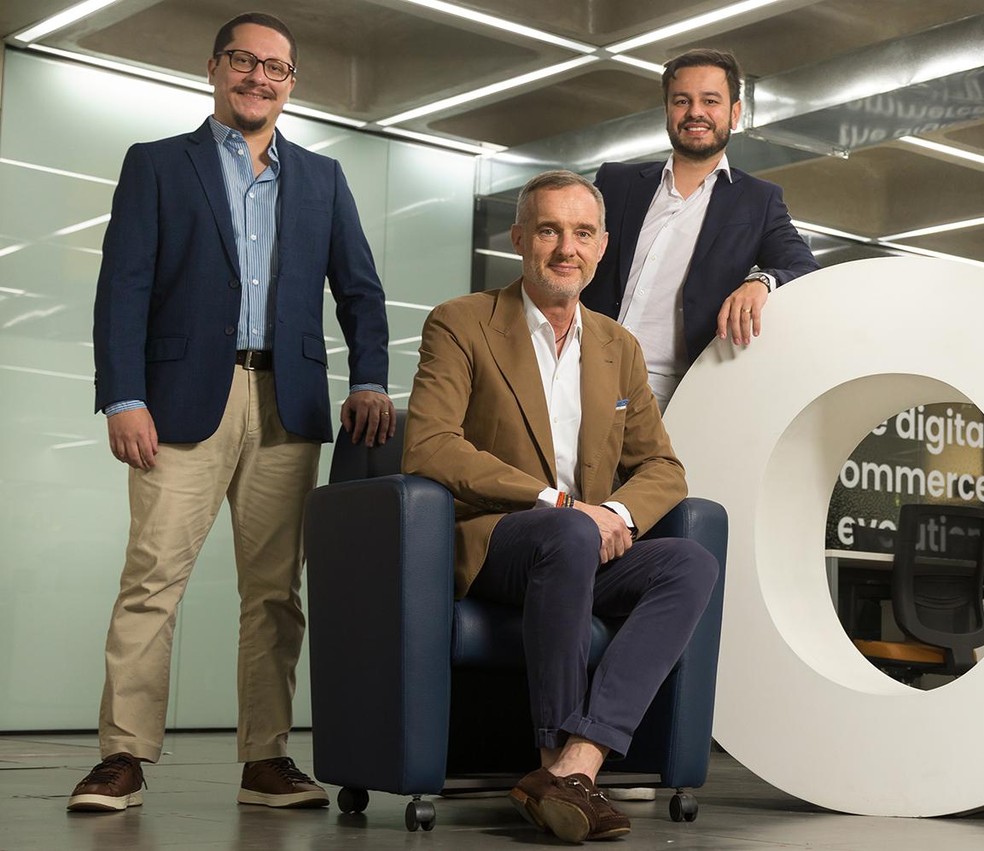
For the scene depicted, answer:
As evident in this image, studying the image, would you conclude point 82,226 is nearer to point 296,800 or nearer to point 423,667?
point 296,800

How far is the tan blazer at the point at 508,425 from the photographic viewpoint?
2670mm

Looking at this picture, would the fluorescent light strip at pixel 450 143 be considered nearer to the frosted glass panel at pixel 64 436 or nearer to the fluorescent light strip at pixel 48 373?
the frosted glass panel at pixel 64 436

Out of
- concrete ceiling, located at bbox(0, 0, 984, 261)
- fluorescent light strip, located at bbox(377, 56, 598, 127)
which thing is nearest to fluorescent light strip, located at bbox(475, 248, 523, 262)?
concrete ceiling, located at bbox(0, 0, 984, 261)

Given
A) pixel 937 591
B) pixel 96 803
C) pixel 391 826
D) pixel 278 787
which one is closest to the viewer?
pixel 391 826

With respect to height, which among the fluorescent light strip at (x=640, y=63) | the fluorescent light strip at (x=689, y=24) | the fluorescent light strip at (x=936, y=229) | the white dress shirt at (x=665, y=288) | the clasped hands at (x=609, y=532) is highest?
the fluorescent light strip at (x=689, y=24)

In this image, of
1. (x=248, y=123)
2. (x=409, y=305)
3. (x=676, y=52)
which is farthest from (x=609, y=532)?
(x=409, y=305)

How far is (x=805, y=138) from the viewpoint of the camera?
19.3 ft

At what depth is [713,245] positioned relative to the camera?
11.3ft

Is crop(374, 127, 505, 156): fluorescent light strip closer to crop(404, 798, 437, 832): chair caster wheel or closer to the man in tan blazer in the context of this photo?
the man in tan blazer

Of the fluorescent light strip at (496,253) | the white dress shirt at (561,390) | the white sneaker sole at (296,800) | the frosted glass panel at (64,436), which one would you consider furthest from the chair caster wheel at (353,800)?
the fluorescent light strip at (496,253)

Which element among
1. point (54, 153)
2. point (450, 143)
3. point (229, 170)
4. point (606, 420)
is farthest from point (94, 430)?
point (606, 420)

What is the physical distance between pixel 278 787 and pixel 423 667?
60cm

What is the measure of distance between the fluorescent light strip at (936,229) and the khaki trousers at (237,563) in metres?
3.81

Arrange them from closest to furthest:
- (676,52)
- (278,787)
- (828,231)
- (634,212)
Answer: (278,787) → (634,212) → (676,52) → (828,231)
